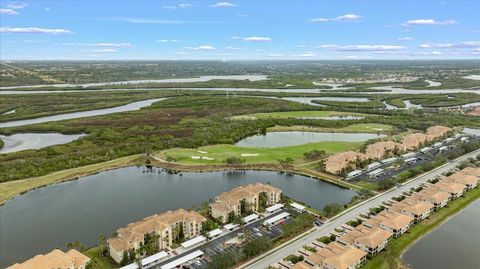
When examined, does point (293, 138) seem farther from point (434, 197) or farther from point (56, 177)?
point (56, 177)

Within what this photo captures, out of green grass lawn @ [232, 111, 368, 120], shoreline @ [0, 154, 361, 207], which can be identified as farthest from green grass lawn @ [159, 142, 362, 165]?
green grass lawn @ [232, 111, 368, 120]

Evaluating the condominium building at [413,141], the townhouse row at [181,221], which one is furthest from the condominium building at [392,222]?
the condominium building at [413,141]

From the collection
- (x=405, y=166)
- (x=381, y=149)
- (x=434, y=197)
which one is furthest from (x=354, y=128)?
(x=434, y=197)

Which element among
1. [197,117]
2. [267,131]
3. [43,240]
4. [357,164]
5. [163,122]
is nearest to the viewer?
[43,240]

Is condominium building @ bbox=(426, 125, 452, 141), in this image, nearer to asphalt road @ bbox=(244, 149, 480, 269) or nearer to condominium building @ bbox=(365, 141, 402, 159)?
condominium building @ bbox=(365, 141, 402, 159)

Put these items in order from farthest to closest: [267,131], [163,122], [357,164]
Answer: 1. [163,122]
2. [267,131]
3. [357,164]

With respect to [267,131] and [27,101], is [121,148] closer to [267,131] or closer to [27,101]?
[267,131]

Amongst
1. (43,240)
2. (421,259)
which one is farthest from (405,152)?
(43,240)
